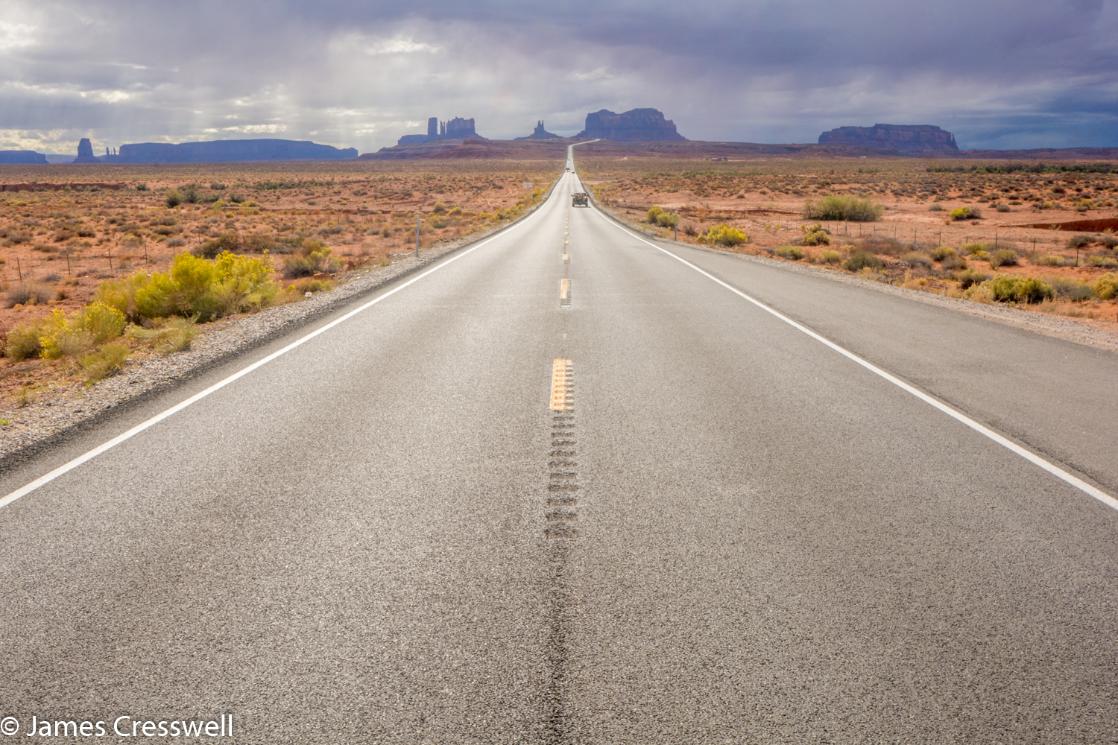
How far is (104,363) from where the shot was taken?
8828 millimetres

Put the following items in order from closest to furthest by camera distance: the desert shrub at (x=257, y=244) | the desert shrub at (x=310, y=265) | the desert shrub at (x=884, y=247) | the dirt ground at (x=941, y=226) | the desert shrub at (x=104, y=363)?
the desert shrub at (x=104, y=363) < the desert shrub at (x=310, y=265) < the dirt ground at (x=941, y=226) < the desert shrub at (x=884, y=247) < the desert shrub at (x=257, y=244)

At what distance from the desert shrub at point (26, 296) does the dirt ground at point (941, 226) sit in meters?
22.1

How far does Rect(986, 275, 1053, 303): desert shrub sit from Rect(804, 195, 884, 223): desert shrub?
32308 millimetres

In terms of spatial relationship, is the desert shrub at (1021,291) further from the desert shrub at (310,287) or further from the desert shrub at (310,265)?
the desert shrub at (310,265)

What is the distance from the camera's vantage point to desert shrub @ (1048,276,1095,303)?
17781 millimetres

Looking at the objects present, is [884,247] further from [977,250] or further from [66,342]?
[66,342]

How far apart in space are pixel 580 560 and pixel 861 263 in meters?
23.8

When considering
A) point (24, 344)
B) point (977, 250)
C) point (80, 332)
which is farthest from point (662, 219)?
point (80, 332)

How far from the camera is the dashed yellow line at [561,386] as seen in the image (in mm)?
7242

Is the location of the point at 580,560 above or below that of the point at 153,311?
below

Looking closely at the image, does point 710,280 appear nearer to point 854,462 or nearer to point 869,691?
point 854,462

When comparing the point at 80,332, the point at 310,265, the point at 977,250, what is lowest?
the point at 80,332

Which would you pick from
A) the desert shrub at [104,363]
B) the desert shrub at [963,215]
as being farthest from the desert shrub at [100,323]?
the desert shrub at [963,215]

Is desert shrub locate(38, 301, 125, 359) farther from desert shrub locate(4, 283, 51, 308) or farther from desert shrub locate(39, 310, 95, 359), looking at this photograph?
desert shrub locate(4, 283, 51, 308)
